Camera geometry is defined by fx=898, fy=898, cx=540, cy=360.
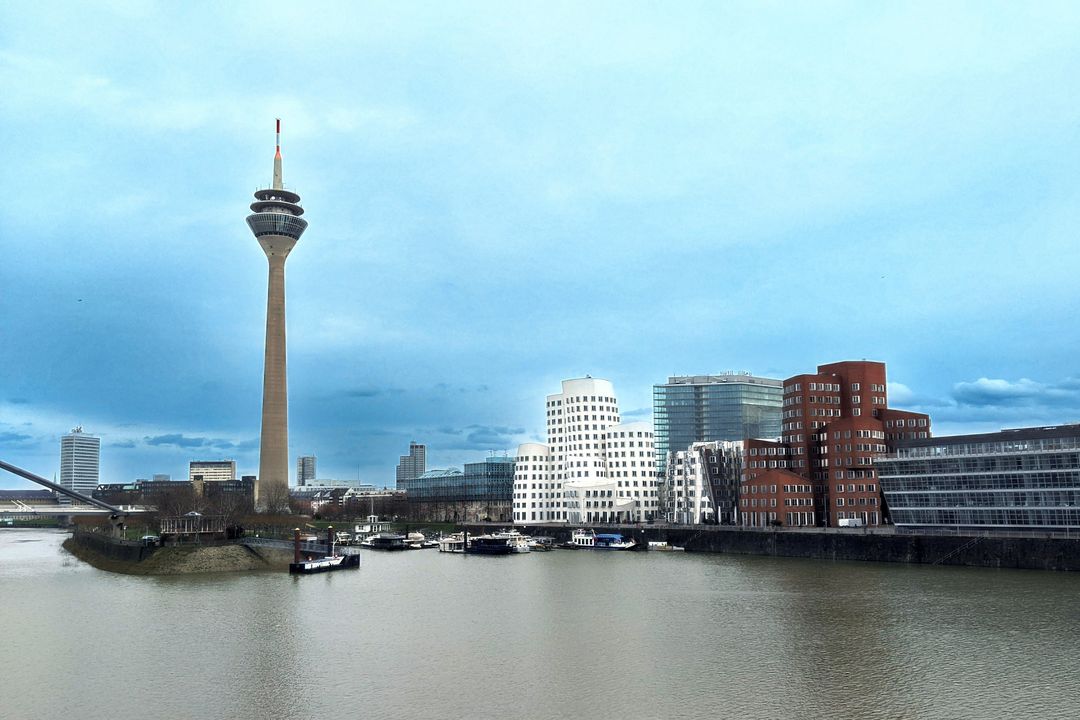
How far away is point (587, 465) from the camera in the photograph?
6673 inches

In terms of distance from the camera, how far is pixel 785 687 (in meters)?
39.6

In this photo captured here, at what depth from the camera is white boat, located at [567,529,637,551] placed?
422 feet

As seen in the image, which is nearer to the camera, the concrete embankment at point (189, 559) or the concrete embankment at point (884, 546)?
the concrete embankment at point (884, 546)

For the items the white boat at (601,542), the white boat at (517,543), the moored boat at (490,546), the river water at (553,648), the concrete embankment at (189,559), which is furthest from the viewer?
the white boat at (517,543)

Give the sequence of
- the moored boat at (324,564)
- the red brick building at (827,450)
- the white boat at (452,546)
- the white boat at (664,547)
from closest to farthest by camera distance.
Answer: the moored boat at (324,564)
the red brick building at (827,450)
the white boat at (664,547)
the white boat at (452,546)

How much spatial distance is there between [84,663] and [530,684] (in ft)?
75.8

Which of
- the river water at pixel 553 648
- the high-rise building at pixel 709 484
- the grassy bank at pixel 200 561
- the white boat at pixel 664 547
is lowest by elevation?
the white boat at pixel 664 547

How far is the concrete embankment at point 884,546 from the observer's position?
83.4 meters

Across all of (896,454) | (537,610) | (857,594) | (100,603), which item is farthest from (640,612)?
(896,454)

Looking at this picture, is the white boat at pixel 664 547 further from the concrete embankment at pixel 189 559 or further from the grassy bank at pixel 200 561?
the grassy bank at pixel 200 561

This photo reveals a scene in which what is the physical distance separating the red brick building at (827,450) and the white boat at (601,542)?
17.4 m

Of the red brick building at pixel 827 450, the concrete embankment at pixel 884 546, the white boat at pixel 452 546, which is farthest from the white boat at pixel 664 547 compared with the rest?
the white boat at pixel 452 546

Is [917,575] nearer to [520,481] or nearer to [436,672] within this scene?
[436,672]

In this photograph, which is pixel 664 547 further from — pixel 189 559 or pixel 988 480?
pixel 189 559
